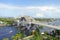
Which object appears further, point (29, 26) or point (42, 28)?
point (29, 26)

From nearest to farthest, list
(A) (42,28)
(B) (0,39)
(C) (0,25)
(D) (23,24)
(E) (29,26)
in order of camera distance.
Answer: (B) (0,39)
(A) (42,28)
(E) (29,26)
(D) (23,24)
(C) (0,25)

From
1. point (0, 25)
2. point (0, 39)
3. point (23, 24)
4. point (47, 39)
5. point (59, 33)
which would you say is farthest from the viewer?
point (0, 25)

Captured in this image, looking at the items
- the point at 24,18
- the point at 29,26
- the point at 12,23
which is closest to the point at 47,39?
the point at 29,26

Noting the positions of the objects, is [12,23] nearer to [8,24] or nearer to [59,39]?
[8,24]

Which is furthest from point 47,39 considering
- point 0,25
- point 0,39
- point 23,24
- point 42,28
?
point 0,25

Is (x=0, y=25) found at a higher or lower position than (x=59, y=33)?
lower

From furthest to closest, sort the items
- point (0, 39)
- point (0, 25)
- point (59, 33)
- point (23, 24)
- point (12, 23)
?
1. point (12, 23)
2. point (0, 25)
3. point (23, 24)
4. point (0, 39)
5. point (59, 33)

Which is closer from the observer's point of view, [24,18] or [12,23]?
[24,18]

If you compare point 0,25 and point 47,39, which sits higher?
point 47,39

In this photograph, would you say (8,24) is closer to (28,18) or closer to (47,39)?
(28,18)
